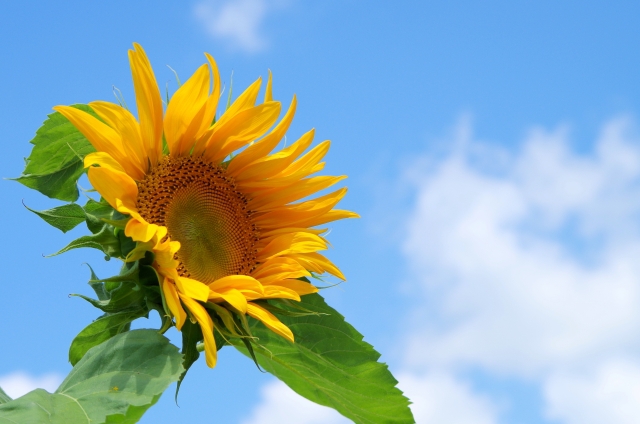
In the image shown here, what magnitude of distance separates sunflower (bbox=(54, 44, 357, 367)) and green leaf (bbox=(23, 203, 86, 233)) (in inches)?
9.9

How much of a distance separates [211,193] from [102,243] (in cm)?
73

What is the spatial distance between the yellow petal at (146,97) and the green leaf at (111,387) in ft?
2.81

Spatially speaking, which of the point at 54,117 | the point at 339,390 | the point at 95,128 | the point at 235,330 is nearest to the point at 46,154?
the point at 54,117

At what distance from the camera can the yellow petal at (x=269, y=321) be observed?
334 centimetres

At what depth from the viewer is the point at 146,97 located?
337 cm

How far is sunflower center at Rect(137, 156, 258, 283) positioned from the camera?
3.62m

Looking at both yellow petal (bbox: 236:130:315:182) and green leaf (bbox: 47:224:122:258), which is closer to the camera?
green leaf (bbox: 47:224:122:258)

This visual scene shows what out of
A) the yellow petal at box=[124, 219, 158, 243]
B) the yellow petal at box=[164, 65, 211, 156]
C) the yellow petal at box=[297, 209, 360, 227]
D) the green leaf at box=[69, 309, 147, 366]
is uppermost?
the yellow petal at box=[297, 209, 360, 227]

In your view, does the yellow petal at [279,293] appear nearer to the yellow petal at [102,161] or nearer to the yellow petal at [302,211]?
the yellow petal at [302,211]

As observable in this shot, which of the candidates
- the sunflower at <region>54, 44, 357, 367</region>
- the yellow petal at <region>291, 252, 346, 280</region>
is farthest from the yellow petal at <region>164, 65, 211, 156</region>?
the yellow petal at <region>291, 252, 346, 280</region>

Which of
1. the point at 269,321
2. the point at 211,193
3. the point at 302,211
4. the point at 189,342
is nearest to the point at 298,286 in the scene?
the point at 269,321

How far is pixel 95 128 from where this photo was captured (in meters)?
3.27

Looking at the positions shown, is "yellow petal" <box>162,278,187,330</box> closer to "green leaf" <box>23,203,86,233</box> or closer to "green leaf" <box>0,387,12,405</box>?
"green leaf" <box>23,203,86,233</box>

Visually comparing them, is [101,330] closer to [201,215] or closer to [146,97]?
[201,215]
